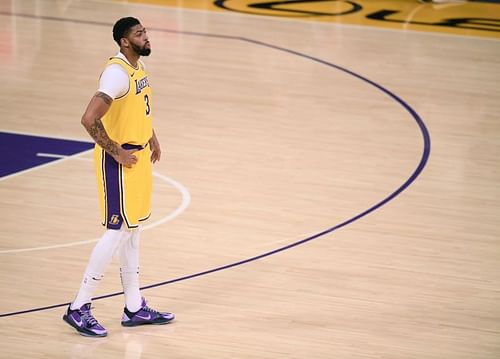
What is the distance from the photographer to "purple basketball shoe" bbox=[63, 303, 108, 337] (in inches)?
275

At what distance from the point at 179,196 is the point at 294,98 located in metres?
3.52

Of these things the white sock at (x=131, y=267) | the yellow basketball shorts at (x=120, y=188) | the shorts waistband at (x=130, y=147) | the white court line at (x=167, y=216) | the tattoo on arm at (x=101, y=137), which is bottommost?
the white court line at (x=167, y=216)

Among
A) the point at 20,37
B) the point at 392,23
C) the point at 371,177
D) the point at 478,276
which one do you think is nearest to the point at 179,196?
the point at 371,177

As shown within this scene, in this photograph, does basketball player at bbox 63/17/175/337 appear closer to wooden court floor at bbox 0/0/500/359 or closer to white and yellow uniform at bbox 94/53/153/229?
white and yellow uniform at bbox 94/53/153/229

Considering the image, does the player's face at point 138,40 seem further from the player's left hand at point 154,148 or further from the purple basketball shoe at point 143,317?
the purple basketball shoe at point 143,317

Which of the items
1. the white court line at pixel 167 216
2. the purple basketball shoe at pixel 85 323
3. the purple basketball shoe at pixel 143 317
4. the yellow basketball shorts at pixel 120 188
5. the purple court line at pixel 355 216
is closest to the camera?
the yellow basketball shorts at pixel 120 188

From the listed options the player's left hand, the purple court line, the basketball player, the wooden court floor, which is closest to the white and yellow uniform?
the basketball player

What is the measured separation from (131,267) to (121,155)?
30.8 inches

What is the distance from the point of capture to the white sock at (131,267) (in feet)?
23.2

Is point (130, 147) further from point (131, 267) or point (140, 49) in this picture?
point (131, 267)

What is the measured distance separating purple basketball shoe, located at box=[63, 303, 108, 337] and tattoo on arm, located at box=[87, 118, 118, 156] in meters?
1.05

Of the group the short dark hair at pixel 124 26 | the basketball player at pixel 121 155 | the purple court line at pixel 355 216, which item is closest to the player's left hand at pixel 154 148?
the basketball player at pixel 121 155

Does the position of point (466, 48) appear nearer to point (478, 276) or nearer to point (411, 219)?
point (411, 219)

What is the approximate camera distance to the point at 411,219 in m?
9.39
